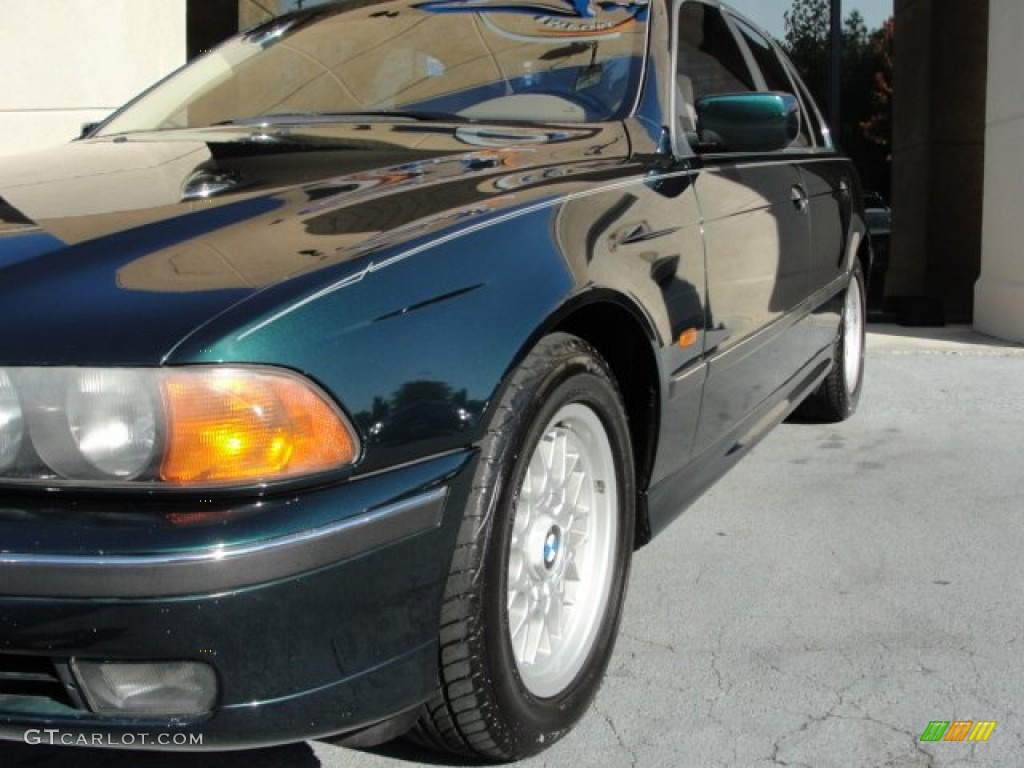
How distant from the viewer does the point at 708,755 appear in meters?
2.19

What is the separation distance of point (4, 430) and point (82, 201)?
0.66 m

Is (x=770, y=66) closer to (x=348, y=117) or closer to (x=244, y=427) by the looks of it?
(x=348, y=117)

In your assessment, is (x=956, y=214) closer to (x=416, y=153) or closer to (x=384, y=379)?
(x=416, y=153)

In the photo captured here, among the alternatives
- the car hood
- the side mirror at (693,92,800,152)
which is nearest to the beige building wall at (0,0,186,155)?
the car hood

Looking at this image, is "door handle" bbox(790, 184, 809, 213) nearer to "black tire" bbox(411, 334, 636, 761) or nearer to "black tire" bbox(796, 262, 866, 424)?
"black tire" bbox(796, 262, 866, 424)

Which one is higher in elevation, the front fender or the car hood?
the car hood

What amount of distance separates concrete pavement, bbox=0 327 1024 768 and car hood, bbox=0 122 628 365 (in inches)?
36.8

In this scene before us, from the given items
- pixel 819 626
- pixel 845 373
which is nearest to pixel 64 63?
pixel 845 373

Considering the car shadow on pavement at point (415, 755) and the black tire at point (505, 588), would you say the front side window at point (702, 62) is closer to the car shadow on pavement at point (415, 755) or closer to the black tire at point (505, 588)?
the black tire at point (505, 588)

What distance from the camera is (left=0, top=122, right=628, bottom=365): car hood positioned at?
1640mm

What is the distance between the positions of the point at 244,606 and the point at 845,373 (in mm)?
3741

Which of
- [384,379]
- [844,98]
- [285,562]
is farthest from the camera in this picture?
[844,98]

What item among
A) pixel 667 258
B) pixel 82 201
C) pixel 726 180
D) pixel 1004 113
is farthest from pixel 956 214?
pixel 82 201

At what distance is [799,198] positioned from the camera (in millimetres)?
3707
